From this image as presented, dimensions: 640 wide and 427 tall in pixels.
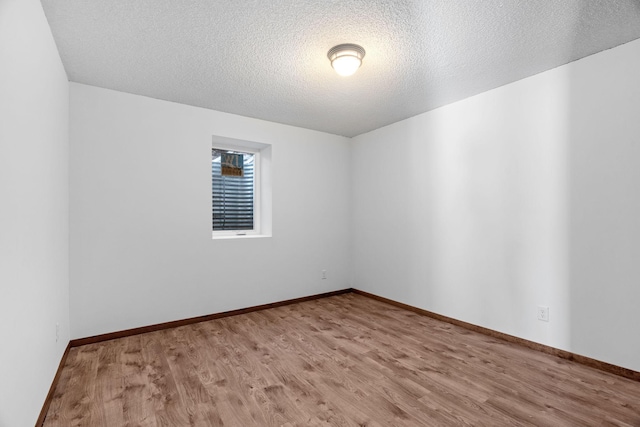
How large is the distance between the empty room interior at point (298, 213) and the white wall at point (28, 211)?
0.07 ft

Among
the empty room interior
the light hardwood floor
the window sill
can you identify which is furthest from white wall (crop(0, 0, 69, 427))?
the window sill

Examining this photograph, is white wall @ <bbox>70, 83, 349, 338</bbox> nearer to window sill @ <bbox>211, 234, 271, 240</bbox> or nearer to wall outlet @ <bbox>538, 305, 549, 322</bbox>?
window sill @ <bbox>211, 234, 271, 240</bbox>

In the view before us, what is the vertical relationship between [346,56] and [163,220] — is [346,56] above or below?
above

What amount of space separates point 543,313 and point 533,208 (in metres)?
0.91

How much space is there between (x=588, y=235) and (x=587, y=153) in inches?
25.4

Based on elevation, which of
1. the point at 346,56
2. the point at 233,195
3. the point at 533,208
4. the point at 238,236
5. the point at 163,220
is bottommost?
the point at 238,236

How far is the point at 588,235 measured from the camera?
2352 millimetres

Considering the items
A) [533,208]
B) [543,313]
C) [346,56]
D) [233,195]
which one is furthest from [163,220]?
[543,313]

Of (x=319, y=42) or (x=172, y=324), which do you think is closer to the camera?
A: (x=319, y=42)

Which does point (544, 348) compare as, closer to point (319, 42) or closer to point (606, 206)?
point (606, 206)

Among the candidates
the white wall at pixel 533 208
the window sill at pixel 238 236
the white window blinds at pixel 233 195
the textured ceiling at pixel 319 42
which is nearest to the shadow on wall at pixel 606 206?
the white wall at pixel 533 208

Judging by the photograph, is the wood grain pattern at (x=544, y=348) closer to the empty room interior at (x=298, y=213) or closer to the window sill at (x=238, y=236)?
the empty room interior at (x=298, y=213)

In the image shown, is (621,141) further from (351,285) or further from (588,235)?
(351,285)

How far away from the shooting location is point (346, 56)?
7.14 feet
